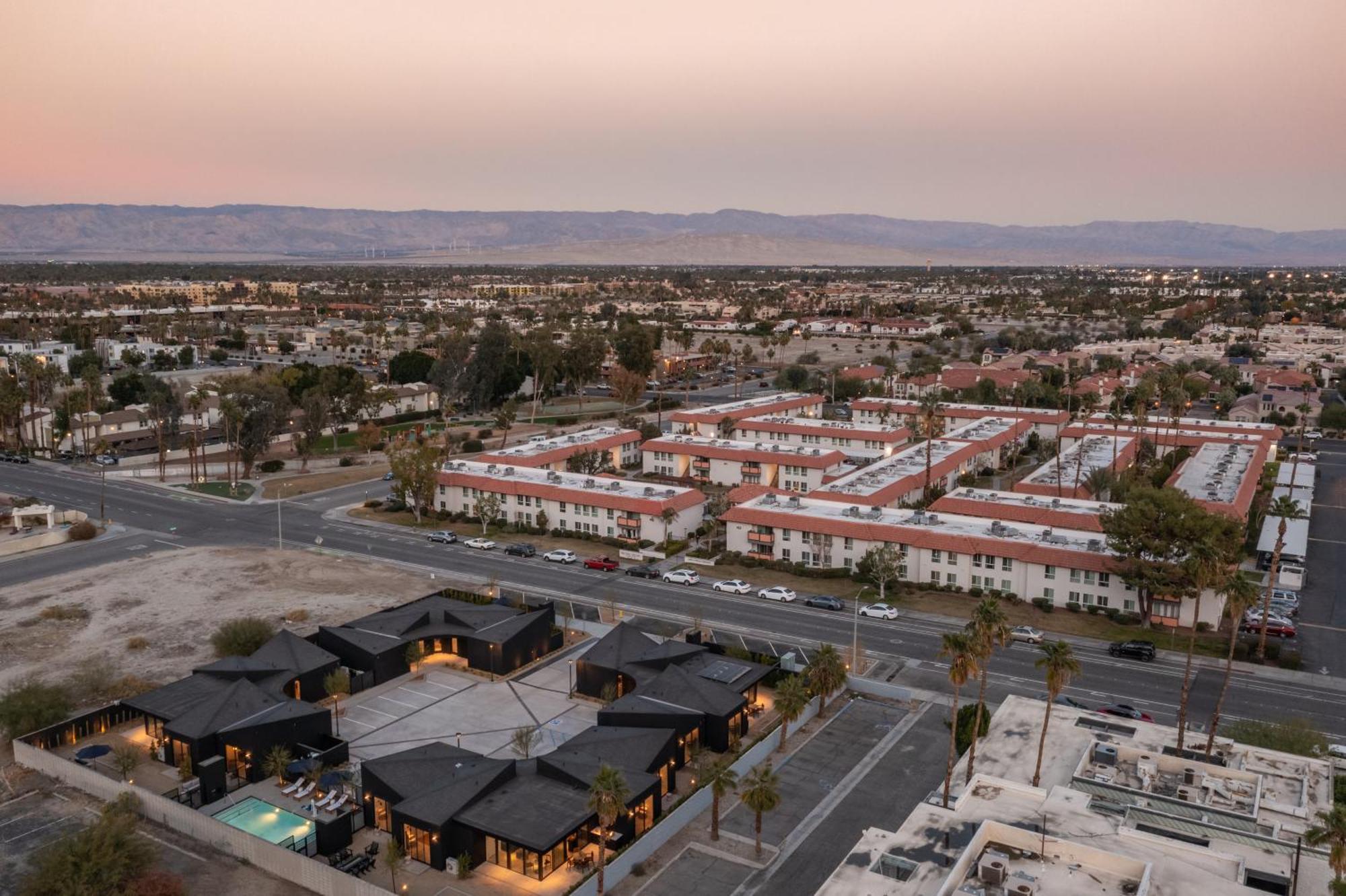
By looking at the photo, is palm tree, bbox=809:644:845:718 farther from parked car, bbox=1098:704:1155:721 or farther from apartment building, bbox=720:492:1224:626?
apartment building, bbox=720:492:1224:626

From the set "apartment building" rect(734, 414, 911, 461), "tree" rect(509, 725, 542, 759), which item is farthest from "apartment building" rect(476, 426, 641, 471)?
"tree" rect(509, 725, 542, 759)

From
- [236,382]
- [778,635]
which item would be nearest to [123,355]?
Answer: [236,382]

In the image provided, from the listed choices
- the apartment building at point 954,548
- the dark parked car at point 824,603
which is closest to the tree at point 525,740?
the dark parked car at point 824,603

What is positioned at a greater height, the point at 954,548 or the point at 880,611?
the point at 954,548

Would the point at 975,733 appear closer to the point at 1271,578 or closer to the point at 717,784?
the point at 717,784

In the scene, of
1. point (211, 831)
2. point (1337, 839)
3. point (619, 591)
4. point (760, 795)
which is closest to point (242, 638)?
point (211, 831)

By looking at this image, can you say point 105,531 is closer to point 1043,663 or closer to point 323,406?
point 323,406

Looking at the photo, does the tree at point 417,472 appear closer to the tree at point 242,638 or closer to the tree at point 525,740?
the tree at point 242,638
